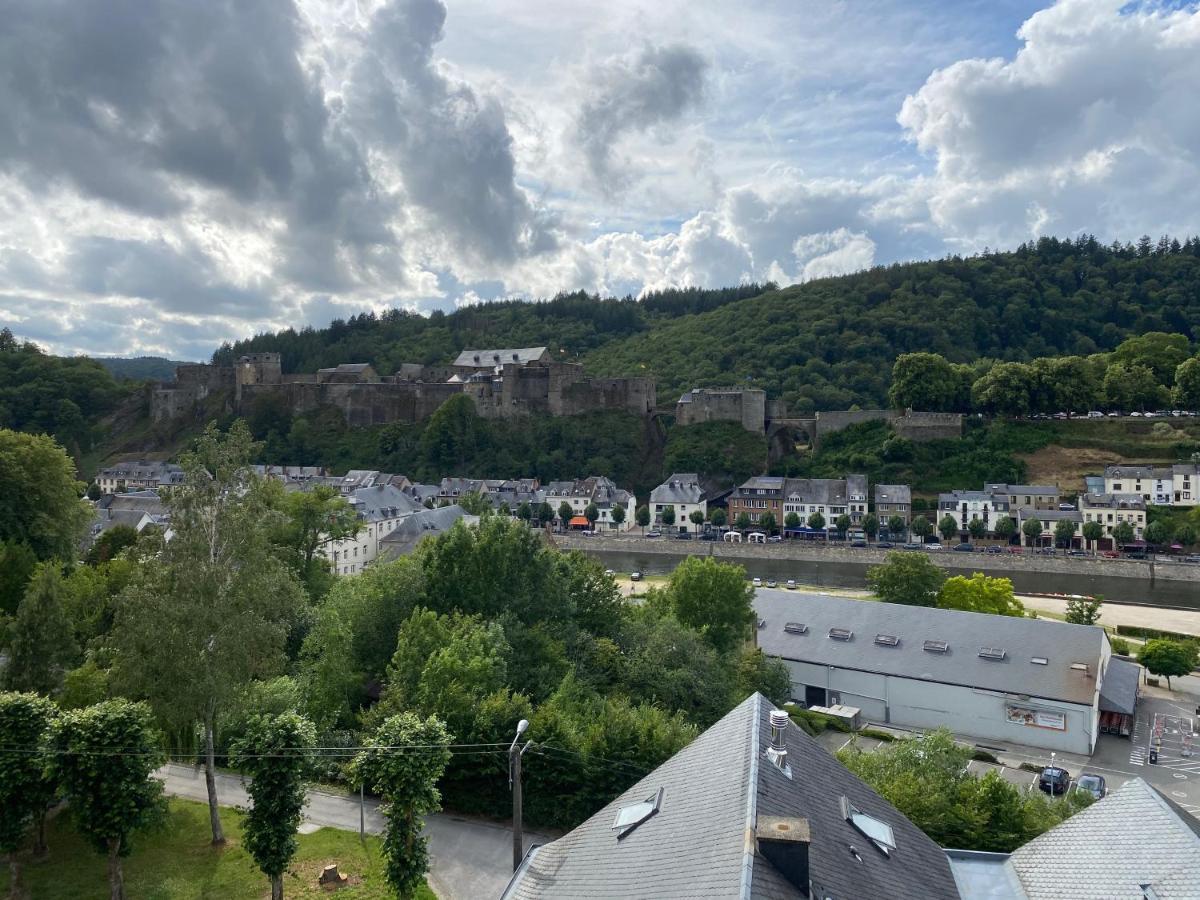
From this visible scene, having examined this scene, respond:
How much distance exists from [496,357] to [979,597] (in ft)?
265

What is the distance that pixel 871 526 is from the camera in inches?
2441

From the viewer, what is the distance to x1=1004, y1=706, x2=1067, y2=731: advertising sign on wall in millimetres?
23453

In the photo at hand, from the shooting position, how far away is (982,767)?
2183 centimetres

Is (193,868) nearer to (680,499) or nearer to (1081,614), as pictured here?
(1081,614)

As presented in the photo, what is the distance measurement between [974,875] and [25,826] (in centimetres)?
1359

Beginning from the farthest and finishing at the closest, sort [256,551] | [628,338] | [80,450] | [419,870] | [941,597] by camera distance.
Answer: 1. [628,338]
2. [80,450]
3. [941,597]
4. [256,551]
5. [419,870]

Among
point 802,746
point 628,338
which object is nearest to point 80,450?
point 628,338

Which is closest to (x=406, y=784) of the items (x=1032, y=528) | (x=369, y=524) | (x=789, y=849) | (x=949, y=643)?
(x=789, y=849)

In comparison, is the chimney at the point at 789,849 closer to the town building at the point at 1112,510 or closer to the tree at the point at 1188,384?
the town building at the point at 1112,510

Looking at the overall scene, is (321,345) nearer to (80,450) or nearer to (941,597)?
(80,450)

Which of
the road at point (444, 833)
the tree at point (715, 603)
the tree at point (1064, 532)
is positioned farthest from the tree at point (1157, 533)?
the road at point (444, 833)

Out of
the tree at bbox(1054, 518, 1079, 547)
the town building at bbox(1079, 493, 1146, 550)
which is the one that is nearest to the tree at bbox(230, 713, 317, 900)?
the tree at bbox(1054, 518, 1079, 547)

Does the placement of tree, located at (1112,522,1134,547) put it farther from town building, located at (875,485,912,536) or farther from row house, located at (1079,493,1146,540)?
town building, located at (875,485,912,536)

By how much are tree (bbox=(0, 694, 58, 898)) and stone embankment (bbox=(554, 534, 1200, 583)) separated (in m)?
39.8
